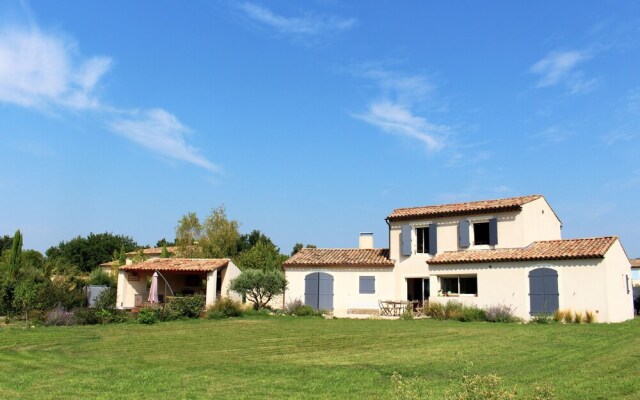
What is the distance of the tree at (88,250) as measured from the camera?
67688 millimetres

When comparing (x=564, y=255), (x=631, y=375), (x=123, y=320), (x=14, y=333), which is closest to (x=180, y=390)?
(x=631, y=375)

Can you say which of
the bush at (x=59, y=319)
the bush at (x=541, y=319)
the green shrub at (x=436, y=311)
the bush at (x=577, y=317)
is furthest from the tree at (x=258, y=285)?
the bush at (x=577, y=317)

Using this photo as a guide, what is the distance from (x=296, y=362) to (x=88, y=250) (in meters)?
64.3

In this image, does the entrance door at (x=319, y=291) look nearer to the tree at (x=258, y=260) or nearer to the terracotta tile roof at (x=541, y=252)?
the terracotta tile roof at (x=541, y=252)

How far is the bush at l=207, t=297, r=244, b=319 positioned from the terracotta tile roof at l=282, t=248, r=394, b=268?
5514 mm

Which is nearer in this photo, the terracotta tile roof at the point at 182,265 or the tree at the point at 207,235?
the terracotta tile roof at the point at 182,265

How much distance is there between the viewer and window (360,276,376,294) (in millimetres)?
29302

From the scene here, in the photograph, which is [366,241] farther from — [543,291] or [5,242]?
[5,242]

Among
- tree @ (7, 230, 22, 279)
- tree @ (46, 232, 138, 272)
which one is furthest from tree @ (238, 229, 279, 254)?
tree @ (7, 230, 22, 279)

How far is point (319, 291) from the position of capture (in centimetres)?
2983

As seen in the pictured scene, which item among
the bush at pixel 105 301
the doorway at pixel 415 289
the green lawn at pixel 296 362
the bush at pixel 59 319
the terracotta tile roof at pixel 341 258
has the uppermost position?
the terracotta tile roof at pixel 341 258

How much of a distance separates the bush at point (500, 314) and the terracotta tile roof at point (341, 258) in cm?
661

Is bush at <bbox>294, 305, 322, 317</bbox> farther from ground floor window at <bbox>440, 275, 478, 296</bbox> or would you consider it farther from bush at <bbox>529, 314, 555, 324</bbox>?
bush at <bbox>529, 314, 555, 324</bbox>

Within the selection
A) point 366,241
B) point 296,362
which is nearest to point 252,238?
point 366,241
